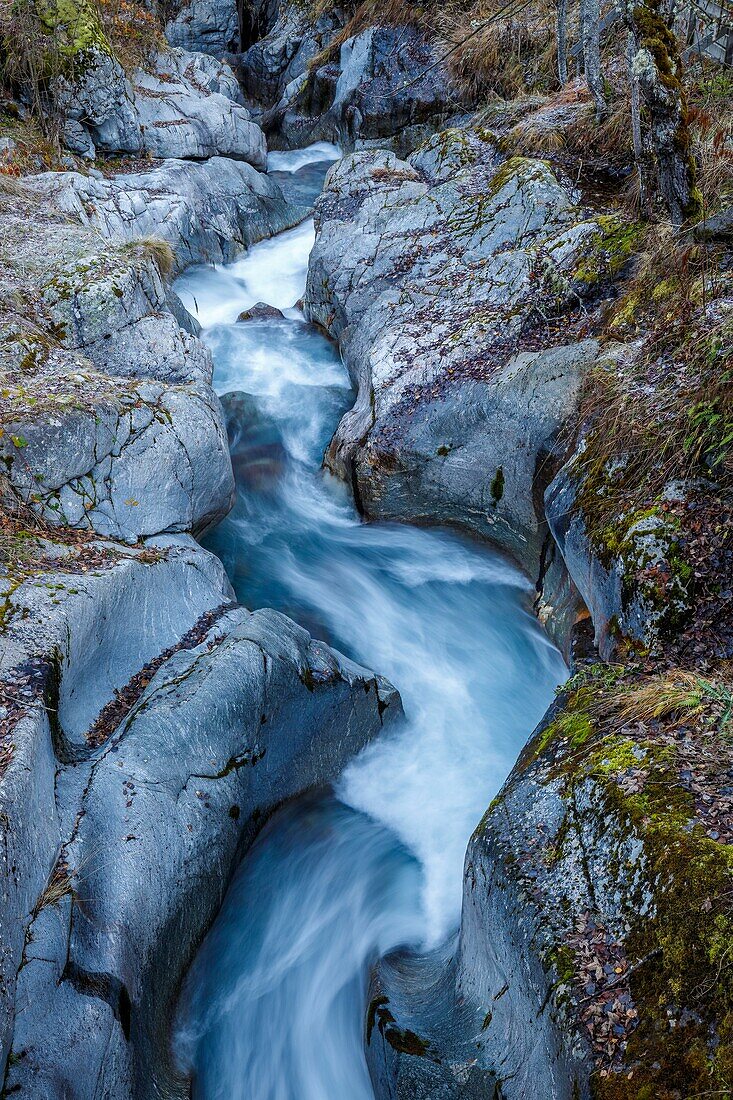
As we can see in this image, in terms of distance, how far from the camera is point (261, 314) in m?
11.8

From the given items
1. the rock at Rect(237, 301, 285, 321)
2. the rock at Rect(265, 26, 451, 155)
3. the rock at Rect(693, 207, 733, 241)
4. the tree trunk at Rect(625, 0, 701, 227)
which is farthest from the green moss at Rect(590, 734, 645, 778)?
the rock at Rect(265, 26, 451, 155)

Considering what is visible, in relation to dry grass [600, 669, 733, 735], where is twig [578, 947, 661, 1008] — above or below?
below

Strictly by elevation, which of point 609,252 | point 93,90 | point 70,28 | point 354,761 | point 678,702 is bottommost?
point 354,761

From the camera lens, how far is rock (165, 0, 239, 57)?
20750 millimetres

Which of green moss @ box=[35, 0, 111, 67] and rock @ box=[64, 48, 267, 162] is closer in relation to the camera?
green moss @ box=[35, 0, 111, 67]

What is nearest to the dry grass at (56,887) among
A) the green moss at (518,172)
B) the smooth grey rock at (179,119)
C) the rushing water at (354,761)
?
the rushing water at (354,761)

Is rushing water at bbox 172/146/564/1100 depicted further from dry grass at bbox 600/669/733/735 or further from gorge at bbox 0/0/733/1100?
dry grass at bbox 600/669/733/735

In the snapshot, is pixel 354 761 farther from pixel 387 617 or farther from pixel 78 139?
pixel 78 139

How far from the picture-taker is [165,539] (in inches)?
257

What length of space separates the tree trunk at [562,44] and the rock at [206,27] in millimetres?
13971

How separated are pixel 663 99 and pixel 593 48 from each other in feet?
14.3

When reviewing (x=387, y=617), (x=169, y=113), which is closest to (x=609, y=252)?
(x=387, y=617)

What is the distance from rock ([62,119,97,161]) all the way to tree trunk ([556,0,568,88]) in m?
8.67

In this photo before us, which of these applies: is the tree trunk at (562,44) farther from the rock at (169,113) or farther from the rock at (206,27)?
the rock at (206,27)
